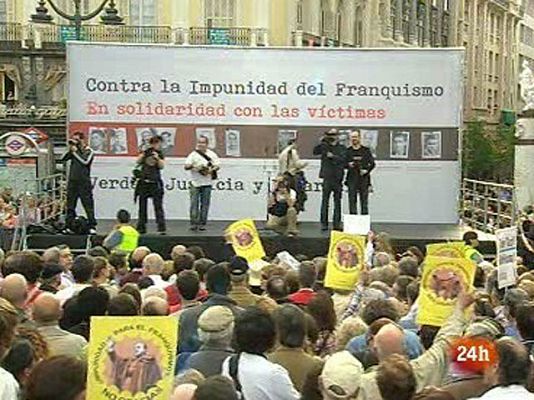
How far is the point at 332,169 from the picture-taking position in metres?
19.7

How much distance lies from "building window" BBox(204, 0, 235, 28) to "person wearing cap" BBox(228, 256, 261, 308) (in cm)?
4512

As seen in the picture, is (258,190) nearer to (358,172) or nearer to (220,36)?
(358,172)

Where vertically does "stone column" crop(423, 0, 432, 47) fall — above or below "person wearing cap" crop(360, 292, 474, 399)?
above

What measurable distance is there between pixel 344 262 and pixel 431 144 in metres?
12.2

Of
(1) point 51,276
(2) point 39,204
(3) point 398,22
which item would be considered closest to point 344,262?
(1) point 51,276

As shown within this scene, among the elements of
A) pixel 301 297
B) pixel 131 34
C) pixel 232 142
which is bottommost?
pixel 301 297

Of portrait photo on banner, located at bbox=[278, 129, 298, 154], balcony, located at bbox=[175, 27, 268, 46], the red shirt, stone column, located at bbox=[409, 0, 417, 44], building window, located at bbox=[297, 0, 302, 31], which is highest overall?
stone column, located at bbox=[409, 0, 417, 44]

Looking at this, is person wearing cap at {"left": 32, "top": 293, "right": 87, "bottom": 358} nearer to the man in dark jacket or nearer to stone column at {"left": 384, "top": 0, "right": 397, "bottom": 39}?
the man in dark jacket

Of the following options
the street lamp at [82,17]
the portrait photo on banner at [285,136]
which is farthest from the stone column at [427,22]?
the portrait photo on banner at [285,136]

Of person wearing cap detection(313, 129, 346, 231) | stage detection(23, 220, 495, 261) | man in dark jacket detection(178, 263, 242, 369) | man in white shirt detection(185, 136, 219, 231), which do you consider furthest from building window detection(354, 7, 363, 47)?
man in dark jacket detection(178, 263, 242, 369)

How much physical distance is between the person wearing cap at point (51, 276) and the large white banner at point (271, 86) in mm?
12269

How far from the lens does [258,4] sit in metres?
53.3

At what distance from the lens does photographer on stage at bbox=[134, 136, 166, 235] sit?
18719 millimetres

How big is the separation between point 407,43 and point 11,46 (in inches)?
1165
